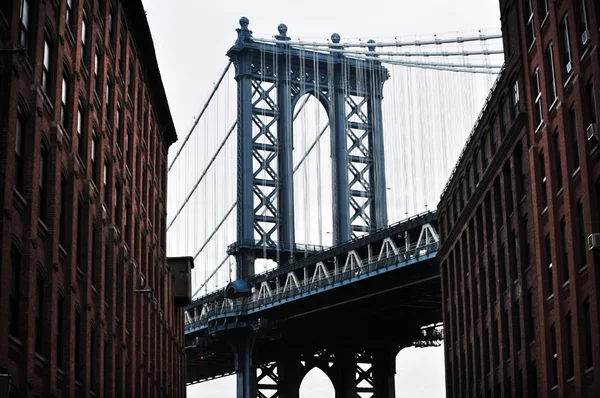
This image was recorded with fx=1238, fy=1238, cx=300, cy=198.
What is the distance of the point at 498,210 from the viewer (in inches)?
2109

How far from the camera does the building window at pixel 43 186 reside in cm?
3212

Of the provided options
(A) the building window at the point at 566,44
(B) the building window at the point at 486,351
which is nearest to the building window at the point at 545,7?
(A) the building window at the point at 566,44

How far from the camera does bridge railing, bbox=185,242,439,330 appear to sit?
294 feet

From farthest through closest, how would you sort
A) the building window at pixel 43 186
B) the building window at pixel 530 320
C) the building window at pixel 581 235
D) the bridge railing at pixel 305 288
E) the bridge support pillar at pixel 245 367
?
the bridge support pillar at pixel 245 367
the bridge railing at pixel 305 288
the building window at pixel 530 320
the building window at pixel 581 235
the building window at pixel 43 186

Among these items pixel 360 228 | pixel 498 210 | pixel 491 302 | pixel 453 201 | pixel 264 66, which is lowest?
pixel 491 302

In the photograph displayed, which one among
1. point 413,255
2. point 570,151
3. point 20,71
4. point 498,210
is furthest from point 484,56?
point 20,71

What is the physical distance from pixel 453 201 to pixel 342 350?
62.4 meters

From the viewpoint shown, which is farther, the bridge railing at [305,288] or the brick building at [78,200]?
the bridge railing at [305,288]

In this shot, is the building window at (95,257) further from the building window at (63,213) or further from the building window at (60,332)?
the building window at (60,332)

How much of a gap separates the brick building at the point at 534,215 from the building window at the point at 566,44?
0.14ft

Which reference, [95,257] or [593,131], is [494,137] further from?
[95,257]

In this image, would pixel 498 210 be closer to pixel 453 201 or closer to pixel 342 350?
pixel 453 201

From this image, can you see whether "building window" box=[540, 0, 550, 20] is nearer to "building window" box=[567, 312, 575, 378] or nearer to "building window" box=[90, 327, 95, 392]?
"building window" box=[567, 312, 575, 378]

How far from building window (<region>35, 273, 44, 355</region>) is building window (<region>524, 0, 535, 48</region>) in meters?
22.6
